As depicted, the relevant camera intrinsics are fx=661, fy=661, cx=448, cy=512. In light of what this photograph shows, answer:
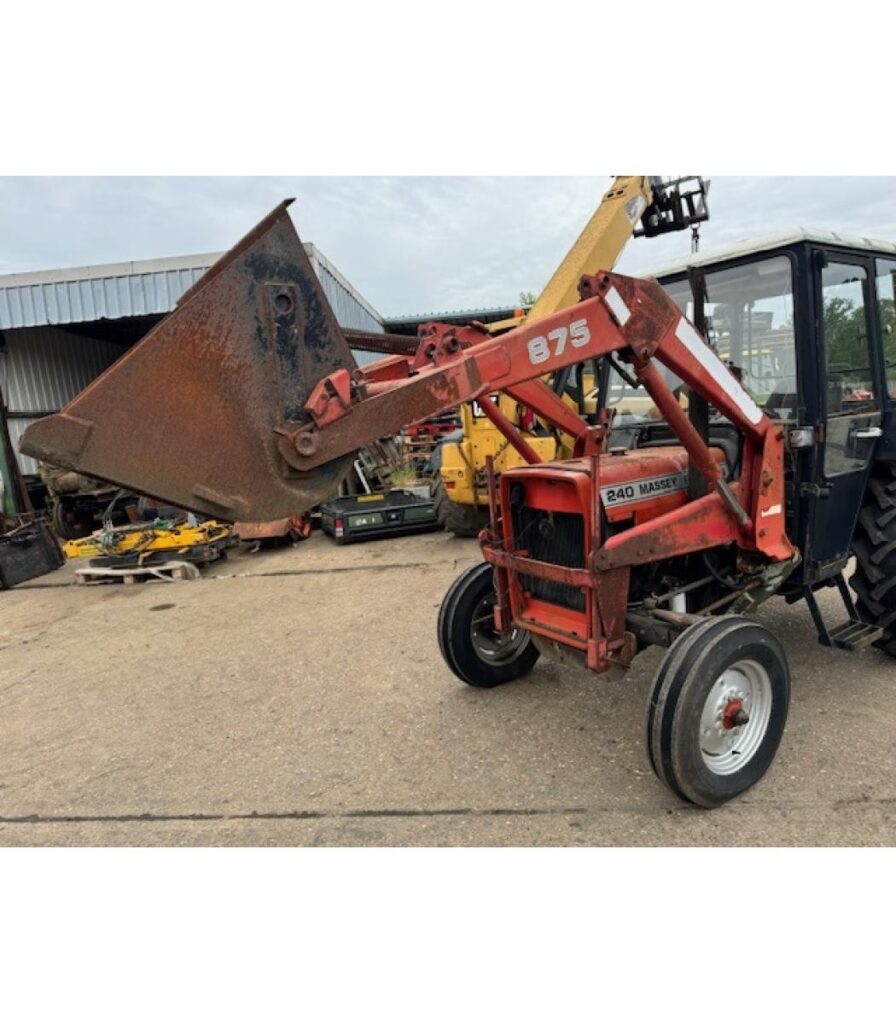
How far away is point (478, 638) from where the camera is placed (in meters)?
4.01

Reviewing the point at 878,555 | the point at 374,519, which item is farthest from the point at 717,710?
the point at 374,519

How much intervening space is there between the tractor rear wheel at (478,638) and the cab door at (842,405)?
1768 millimetres

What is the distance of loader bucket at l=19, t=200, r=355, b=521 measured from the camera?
209 cm

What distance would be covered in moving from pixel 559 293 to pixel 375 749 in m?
4.65

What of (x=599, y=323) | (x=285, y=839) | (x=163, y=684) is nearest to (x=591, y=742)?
(x=285, y=839)

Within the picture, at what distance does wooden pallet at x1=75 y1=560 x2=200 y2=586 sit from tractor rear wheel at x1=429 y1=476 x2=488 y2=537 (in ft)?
10.6

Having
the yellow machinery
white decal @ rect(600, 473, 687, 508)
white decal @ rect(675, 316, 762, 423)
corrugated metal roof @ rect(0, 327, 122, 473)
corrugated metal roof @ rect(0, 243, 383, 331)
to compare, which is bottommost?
the yellow machinery

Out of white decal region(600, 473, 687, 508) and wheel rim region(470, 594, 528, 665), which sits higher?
white decal region(600, 473, 687, 508)

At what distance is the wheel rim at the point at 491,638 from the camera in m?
3.96

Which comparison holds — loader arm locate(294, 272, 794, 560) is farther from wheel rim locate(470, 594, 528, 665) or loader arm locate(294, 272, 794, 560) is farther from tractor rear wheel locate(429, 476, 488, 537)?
tractor rear wheel locate(429, 476, 488, 537)

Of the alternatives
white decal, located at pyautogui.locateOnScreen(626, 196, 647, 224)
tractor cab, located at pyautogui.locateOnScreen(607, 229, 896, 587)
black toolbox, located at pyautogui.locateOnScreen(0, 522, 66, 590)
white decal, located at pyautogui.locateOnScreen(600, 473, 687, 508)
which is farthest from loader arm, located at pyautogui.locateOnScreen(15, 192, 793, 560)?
black toolbox, located at pyautogui.locateOnScreen(0, 522, 66, 590)

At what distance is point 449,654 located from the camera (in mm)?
3889

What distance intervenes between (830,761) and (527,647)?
66.3 inches

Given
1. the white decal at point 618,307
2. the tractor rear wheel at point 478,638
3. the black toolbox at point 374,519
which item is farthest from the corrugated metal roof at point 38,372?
the white decal at point 618,307
